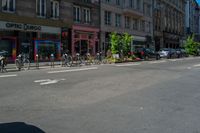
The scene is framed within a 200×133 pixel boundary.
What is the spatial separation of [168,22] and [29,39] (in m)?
48.0

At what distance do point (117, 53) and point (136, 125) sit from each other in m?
28.8

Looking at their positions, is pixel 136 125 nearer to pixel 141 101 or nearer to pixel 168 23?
pixel 141 101

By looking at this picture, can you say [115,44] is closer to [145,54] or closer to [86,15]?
[86,15]

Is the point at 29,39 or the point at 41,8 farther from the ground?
the point at 41,8

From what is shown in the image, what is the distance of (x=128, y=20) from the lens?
52906mm

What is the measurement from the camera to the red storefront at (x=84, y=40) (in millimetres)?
38750

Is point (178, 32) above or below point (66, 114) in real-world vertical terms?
above

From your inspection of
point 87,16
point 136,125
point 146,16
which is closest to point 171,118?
point 136,125

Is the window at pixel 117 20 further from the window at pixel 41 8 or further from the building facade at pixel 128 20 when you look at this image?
the window at pixel 41 8

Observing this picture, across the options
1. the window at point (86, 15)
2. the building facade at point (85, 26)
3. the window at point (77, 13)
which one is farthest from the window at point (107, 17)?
the window at point (77, 13)

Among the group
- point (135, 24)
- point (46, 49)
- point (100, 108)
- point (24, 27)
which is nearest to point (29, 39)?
point (24, 27)

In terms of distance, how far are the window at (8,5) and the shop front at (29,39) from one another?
1.22 meters

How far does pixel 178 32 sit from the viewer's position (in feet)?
277

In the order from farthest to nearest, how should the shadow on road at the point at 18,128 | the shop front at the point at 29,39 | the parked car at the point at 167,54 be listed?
1. the parked car at the point at 167,54
2. the shop front at the point at 29,39
3. the shadow on road at the point at 18,128
